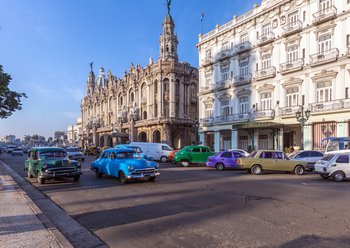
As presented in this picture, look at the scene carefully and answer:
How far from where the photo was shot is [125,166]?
1306 cm

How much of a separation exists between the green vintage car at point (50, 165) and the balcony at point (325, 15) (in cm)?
2386

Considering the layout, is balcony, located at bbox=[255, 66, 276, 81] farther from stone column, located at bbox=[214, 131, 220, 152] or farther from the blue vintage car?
the blue vintage car

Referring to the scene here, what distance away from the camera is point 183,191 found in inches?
433

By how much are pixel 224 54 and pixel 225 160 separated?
18847 millimetres

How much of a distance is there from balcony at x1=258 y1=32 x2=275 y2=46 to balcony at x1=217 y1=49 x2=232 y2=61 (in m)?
4.55

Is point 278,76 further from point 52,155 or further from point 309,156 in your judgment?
point 52,155

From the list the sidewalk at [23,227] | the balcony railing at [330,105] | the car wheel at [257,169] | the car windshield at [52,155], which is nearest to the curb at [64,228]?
the sidewalk at [23,227]

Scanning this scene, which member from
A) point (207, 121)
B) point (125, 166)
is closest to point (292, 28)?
point (207, 121)

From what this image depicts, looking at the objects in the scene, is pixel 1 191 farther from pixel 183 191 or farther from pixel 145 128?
pixel 145 128

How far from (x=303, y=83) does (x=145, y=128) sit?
1277 inches

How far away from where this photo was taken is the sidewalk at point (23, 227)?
203 inches

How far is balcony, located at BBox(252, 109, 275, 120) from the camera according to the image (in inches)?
1158

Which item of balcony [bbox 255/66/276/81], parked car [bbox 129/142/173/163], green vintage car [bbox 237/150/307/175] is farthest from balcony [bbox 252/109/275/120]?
green vintage car [bbox 237/150/307/175]

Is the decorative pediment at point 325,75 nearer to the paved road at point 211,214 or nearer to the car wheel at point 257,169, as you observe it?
the car wheel at point 257,169
